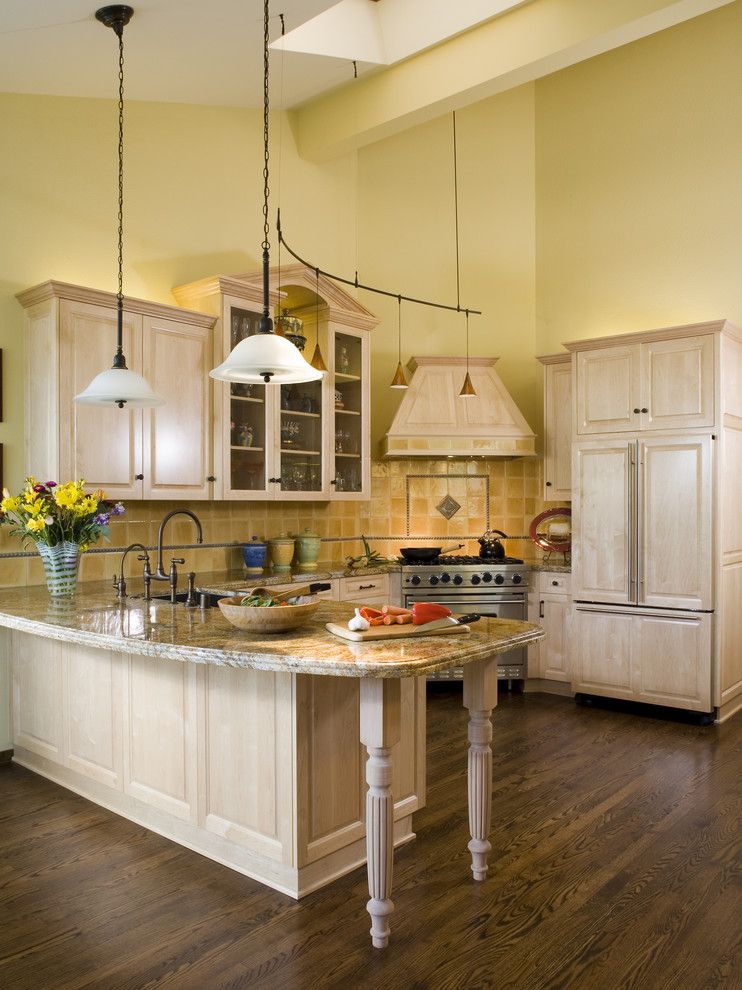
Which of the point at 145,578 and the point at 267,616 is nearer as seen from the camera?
the point at 267,616

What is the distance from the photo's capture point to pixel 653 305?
5793mm

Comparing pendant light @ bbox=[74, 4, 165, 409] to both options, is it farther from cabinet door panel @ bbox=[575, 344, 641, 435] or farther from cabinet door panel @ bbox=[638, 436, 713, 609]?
cabinet door panel @ bbox=[638, 436, 713, 609]

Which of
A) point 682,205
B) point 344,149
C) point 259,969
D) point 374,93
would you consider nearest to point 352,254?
point 344,149

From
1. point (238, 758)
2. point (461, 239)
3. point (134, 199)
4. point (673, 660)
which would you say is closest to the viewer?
point (238, 758)

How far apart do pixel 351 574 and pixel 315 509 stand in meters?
0.72

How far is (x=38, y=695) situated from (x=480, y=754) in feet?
7.34

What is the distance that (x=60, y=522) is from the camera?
3500mm

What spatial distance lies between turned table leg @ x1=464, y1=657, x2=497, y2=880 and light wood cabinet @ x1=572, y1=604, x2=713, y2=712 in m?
2.55

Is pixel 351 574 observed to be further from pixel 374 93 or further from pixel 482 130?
pixel 482 130

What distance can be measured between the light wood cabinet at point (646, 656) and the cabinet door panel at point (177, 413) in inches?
108

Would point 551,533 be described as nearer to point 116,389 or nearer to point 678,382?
point 678,382

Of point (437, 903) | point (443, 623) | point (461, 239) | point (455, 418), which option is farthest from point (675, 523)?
point (437, 903)

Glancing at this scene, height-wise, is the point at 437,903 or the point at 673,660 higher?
the point at 673,660

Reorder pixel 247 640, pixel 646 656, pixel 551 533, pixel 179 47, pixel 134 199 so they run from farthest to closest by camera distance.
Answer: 1. pixel 551 533
2. pixel 646 656
3. pixel 134 199
4. pixel 179 47
5. pixel 247 640
